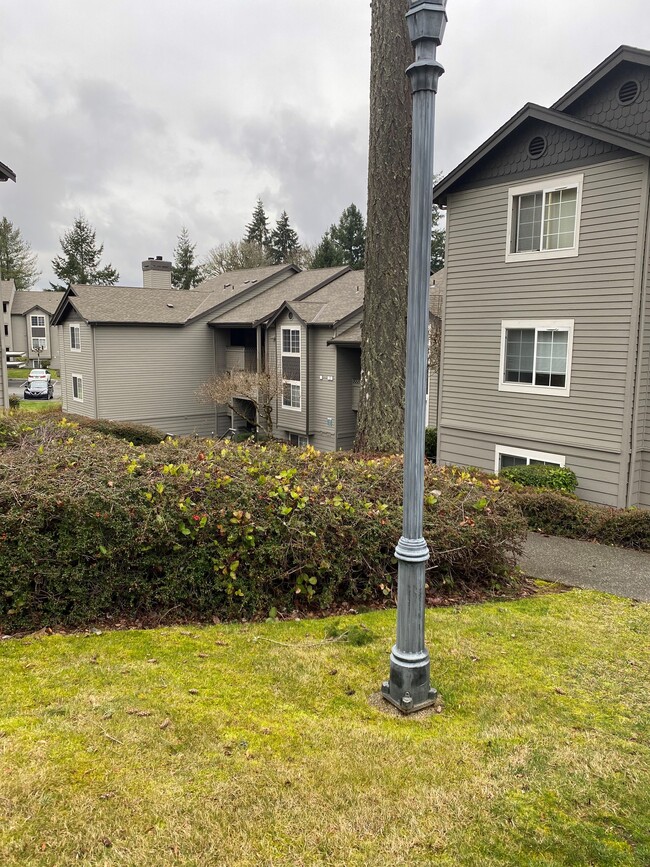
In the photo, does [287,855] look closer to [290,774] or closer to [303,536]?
[290,774]

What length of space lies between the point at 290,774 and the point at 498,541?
3.84 m

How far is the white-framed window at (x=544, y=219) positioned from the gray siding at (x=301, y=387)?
13.0 m

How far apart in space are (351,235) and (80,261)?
32.0 meters

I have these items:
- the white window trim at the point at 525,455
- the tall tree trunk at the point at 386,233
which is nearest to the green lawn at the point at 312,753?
the tall tree trunk at the point at 386,233

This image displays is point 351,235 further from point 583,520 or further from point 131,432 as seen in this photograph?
point 583,520

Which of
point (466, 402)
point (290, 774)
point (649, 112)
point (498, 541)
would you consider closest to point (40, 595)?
point (290, 774)

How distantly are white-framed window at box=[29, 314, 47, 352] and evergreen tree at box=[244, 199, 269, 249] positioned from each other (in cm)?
2594

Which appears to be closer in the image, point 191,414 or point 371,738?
point 371,738

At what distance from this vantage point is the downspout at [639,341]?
11703mm

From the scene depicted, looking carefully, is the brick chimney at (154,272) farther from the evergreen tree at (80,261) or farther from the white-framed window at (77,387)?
the evergreen tree at (80,261)

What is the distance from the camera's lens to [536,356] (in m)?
14.0

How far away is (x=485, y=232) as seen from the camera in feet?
47.8

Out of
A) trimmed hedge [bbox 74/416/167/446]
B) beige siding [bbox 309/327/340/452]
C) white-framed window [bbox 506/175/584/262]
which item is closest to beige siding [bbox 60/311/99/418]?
trimmed hedge [bbox 74/416/167/446]

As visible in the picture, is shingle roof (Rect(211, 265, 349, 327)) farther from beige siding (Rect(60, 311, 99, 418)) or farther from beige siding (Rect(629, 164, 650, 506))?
beige siding (Rect(629, 164, 650, 506))
